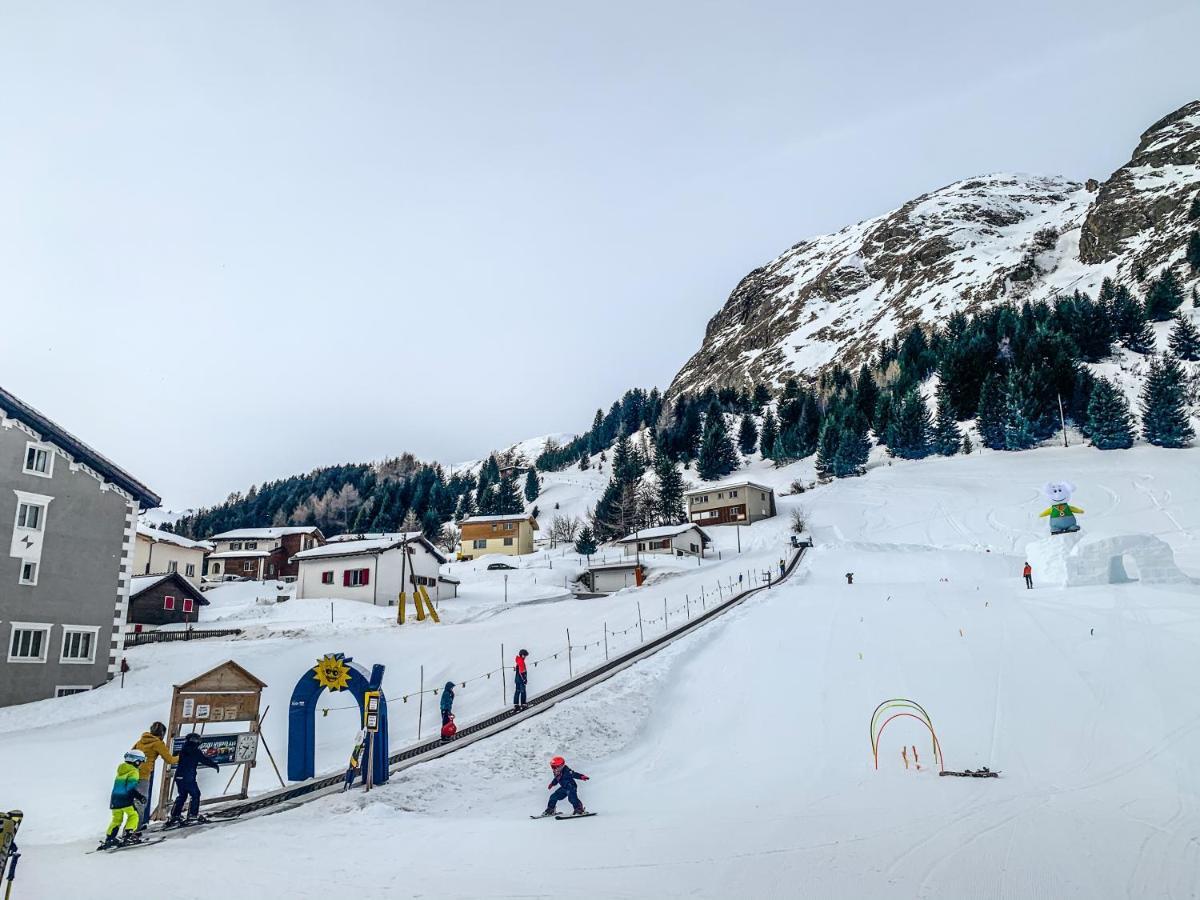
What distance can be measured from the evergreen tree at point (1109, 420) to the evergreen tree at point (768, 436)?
1606 inches

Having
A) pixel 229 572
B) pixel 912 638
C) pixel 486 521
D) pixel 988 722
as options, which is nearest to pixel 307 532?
pixel 229 572

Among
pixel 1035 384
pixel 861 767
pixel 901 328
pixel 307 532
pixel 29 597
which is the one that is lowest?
pixel 861 767

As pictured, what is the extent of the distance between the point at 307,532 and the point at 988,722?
238 feet

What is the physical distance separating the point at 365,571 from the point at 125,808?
4047cm

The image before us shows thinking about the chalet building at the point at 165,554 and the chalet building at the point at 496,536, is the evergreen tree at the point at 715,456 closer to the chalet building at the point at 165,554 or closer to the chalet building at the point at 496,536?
the chalet building at the point at 496,536

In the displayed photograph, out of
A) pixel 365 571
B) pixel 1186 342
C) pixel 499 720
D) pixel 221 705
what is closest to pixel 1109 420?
pixel 1186 342

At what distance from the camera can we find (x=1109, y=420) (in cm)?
7388

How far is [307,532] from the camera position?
256ft

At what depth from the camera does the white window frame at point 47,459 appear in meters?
25.5

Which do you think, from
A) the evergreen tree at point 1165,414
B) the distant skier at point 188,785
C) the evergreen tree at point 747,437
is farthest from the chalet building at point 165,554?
the evergreen tree at point 1165,414

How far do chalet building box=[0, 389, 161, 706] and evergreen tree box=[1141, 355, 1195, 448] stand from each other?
85670 mm

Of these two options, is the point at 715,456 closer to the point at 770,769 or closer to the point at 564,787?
the point at 770,769

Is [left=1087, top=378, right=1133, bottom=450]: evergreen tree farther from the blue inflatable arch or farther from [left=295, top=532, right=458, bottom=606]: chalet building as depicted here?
the blue inflatable arch

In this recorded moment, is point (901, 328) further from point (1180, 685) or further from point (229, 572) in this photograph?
point (1180, 685)
